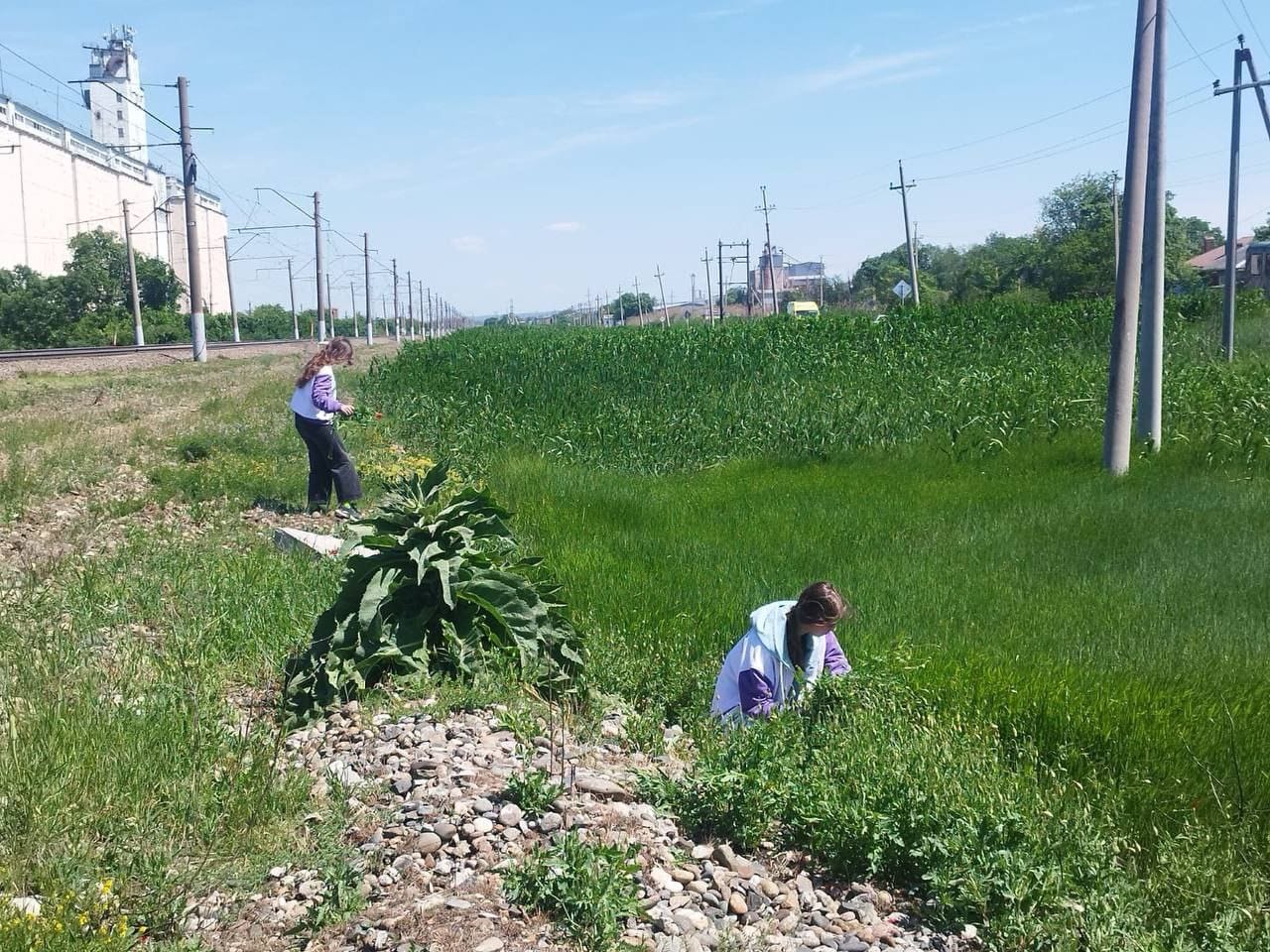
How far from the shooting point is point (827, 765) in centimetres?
→ 503

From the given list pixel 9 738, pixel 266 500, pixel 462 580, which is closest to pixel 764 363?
pixel 266 500

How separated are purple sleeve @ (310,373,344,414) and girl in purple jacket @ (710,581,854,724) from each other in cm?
634

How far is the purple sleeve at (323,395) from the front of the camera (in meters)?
10.9

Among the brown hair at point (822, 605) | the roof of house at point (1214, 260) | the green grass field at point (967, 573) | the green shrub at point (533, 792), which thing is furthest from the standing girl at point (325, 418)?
the roof of house at point (1214, 260)

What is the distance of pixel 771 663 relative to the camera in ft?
19.0

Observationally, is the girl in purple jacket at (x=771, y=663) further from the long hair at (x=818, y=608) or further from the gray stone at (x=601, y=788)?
the gray stone at (x=601, y=788)

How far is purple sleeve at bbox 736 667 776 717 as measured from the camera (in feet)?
18.8

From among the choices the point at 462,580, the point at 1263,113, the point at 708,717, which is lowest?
the point at 708,717

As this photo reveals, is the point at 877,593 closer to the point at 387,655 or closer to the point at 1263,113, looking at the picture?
the point at 387,655

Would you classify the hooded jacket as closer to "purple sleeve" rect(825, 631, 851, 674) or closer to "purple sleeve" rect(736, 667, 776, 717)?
"purple sleeve" rect(736, 667, 776, 717)

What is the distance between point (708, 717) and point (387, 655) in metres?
1.76

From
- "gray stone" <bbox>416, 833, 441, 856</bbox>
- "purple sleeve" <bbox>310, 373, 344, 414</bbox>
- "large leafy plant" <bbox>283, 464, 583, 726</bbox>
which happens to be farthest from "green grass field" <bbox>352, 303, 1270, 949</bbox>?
"purple sleeve" <bbox>310, 373, 344, 414</bbox>

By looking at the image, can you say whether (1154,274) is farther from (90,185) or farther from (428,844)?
(90,185)

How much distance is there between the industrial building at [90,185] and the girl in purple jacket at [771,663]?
49.4 meters
